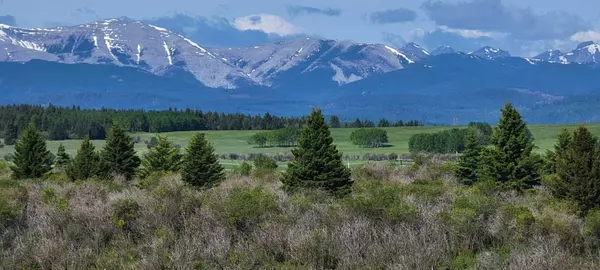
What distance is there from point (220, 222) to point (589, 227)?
1141 centimetres

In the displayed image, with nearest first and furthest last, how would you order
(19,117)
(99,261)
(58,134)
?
(99,261) → (58,134) → (19,117)

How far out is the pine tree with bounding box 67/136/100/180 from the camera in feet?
164

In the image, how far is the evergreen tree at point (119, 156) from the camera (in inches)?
2117

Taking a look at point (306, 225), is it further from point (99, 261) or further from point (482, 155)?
point (482, 155)

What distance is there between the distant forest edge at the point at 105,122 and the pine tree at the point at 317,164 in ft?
313

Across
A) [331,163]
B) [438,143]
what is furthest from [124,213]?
[438,143]

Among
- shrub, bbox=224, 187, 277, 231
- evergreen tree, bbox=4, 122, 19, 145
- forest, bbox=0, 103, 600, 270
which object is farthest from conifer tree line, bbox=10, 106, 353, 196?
evergreen tree, bbox=4, 122, 19, 145

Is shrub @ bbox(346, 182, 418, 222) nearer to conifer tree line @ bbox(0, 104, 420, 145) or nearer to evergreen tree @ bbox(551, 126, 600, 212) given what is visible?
evergreen tree @ bbox(551, 126, 600, 212)

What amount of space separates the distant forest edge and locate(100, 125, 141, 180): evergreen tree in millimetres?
76313

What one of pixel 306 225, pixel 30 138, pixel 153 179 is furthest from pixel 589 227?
pixel 30 138

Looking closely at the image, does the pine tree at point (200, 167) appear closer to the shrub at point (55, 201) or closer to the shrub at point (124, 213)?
the shrub at point (55, 201)

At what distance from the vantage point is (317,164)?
39219 mm

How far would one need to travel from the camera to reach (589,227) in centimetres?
2042

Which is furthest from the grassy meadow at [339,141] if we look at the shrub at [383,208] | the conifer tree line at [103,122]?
the shrub at [383,208]
